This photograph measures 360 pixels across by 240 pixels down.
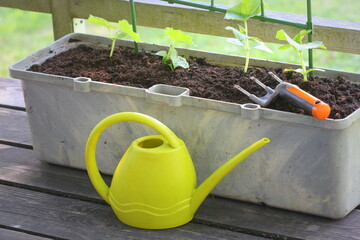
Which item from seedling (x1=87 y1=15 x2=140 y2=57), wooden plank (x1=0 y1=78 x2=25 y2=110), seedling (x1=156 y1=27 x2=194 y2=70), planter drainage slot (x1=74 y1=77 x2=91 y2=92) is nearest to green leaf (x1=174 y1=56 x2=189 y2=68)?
seedling (x1=156 y1=27 x2=194 y2=70)

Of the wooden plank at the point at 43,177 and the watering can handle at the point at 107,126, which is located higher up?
the watering can handle at the point at 107,126

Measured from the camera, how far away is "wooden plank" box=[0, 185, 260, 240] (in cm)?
136

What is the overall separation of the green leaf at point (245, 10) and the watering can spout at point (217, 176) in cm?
37

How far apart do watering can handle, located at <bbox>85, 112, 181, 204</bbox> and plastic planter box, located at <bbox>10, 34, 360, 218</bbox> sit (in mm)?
93

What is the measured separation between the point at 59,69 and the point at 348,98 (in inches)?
28.1

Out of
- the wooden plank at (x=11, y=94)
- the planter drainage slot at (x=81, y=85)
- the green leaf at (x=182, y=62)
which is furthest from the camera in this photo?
the wooden plank at (x=11, y=94)

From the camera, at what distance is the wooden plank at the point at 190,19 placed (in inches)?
68.2

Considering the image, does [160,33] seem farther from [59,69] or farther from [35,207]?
[35,207]

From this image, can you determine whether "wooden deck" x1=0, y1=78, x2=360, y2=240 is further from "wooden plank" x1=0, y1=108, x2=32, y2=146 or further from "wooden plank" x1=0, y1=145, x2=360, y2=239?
"wooden plank" x1=0, y1=108, x2=32, y2=146

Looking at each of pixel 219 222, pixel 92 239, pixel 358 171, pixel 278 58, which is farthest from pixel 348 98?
pixel 278 58

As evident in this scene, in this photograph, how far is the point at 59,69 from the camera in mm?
1622

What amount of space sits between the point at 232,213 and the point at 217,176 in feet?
0.41

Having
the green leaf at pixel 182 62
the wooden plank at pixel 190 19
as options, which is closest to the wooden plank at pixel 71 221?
the green leaf at pixel 182 62

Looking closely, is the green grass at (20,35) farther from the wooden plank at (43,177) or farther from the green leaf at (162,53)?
the green leaf at (162,53)
